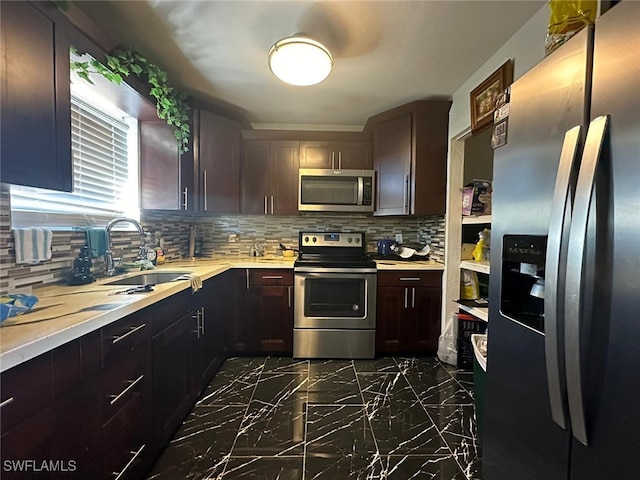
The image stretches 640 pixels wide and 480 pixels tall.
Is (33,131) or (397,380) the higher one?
(33,131)

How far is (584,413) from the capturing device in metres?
0.75

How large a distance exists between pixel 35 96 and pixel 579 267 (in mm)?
1773

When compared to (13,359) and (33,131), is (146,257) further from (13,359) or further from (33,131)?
(13,359)

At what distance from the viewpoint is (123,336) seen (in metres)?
1.14

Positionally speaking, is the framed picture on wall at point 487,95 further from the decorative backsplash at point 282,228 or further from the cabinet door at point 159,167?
the cabinet door at point 159,167

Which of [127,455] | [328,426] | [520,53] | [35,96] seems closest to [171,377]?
[127,455]

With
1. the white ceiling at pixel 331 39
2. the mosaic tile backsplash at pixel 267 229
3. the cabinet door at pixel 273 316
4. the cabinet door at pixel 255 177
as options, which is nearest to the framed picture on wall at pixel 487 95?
the white ceiling at pixel 331 39

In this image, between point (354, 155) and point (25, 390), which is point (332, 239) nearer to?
point (354, 155)

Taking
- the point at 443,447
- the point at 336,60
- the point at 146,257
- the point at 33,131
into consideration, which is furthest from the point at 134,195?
the point at 443,447

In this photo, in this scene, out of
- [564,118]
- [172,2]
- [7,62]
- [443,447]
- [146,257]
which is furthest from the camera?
[146,257]

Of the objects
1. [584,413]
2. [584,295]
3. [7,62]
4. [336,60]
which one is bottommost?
[584,413]

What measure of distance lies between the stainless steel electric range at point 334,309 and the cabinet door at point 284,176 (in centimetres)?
66

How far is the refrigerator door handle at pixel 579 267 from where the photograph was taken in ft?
2.34

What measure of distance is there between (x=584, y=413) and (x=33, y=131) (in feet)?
6.22
